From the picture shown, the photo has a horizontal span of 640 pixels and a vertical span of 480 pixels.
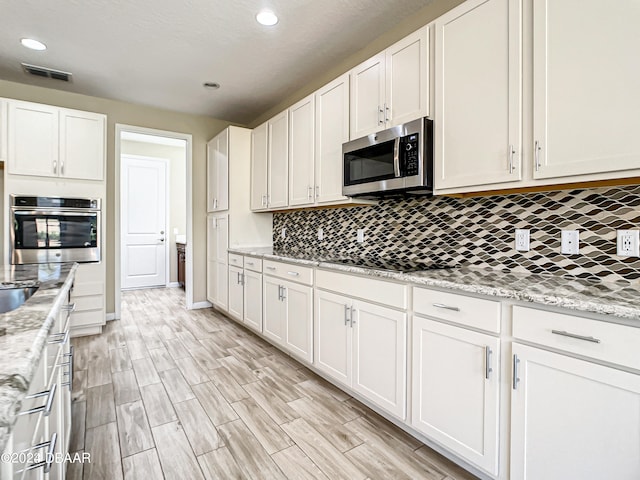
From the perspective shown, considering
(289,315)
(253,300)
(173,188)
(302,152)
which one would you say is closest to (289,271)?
(289,315)

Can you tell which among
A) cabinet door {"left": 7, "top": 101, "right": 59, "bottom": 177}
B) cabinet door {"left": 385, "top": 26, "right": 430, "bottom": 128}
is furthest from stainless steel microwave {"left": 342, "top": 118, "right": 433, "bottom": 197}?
cabinet door {"left": 7, "top": 101, "right": 59, "bottom": 177}

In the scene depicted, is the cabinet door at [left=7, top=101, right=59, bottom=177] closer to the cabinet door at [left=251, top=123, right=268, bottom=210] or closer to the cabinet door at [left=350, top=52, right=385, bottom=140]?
the cabinet door at [left=251, top=123, right=268, bottom=210]

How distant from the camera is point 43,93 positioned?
3697 millimetres

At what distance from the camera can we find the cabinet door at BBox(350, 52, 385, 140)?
225 cm

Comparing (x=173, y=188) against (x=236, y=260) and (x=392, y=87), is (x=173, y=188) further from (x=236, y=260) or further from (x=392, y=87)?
(x=392, y=87)

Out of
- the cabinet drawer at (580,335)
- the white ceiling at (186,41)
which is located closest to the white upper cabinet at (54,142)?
the white ceiling at (186,41)

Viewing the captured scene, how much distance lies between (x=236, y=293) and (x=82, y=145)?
224cm

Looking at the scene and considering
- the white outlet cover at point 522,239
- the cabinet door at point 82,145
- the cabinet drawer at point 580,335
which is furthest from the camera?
the cabinet door at point 82,145

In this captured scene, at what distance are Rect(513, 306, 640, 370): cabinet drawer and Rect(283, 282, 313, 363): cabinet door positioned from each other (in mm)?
1513

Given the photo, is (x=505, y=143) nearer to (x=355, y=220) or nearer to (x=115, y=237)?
(x=355, y=220)

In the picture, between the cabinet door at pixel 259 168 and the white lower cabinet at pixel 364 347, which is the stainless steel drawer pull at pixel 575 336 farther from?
the cabinet door at pixel 259 168

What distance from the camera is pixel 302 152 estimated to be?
3070 millimetres

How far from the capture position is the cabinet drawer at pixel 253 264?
129 inches

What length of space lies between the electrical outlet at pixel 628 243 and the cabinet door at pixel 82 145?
4.31 meters
